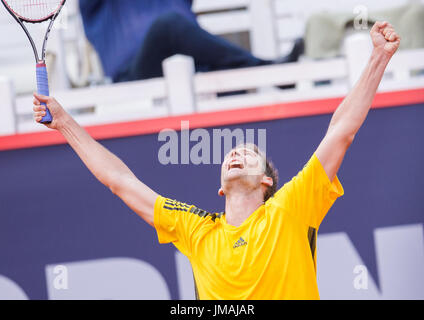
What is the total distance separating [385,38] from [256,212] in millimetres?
905

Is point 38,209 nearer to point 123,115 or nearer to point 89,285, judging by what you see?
point 89,285

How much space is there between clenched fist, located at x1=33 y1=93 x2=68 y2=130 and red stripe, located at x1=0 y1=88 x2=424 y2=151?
1490 mm

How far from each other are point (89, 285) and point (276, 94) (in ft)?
6.26

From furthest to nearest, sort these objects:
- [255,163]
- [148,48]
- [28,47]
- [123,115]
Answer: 1. [28,47]
2. [148,48]
3. [123,115]
4. [255,163]

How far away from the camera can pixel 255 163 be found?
272 cm

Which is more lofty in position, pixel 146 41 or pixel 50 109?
pixel 146 41

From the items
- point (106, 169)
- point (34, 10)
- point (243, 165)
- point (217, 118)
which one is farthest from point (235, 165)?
point (217, 118)

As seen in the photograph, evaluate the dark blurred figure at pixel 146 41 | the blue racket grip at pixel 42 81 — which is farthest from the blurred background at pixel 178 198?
the blue racket grip at pixel 42 81

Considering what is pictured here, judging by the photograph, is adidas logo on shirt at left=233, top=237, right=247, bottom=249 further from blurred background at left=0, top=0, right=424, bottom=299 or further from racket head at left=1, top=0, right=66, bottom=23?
blurred background at left=0, top=0, right=424, bottom=299

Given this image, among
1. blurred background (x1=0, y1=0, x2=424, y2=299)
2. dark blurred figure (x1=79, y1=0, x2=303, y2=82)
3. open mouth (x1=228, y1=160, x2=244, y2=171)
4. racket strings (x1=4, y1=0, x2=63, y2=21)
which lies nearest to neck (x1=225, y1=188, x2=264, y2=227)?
open mouth (x1=228, y1=160, x2=244, y2=171)

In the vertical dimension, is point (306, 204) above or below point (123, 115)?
below

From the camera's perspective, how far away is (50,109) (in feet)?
8.57

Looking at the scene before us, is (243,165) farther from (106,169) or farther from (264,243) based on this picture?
(106,169)

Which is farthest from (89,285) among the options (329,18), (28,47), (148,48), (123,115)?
(28,47)
